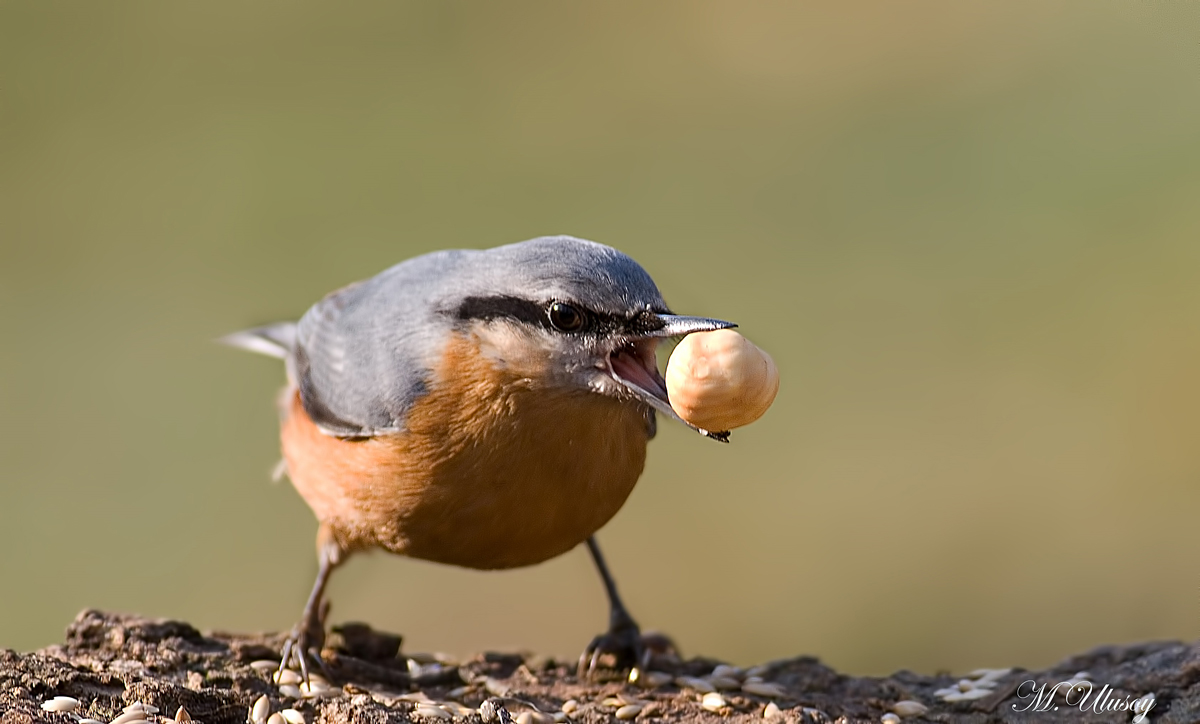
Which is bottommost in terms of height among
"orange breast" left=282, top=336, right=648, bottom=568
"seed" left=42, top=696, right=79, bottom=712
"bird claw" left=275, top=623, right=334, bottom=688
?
"seed" left=42, top=696, right=79, bottom=712

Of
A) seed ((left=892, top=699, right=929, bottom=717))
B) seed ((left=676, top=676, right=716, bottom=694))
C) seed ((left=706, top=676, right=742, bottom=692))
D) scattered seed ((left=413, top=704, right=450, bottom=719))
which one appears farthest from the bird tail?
seed ((left=892, top=699, right=929, bottom=717))

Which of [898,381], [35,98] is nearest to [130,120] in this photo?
[35,98]

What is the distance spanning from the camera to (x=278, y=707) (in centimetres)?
445

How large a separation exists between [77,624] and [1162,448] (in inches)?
295

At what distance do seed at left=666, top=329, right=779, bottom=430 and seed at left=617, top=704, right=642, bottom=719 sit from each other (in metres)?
1.29

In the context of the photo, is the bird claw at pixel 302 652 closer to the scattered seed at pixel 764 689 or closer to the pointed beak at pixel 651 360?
the scattered seed at pixel 764 689

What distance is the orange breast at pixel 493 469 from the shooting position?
457 cm

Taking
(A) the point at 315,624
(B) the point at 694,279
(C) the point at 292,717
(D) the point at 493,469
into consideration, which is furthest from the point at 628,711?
(B) the point at 694,279

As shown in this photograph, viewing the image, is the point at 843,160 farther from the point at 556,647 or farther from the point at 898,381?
the point at 556,647

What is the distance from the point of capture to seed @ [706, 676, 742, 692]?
507cm

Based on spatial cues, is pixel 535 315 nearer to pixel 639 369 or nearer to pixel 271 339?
pixel 639 369

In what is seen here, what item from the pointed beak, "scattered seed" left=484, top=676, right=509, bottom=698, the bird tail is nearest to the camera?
the pointed beak

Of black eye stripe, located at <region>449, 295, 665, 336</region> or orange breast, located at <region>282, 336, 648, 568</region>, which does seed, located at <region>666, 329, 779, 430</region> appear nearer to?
black eye stripe, located at <region>449, 295, 665, 336</region>

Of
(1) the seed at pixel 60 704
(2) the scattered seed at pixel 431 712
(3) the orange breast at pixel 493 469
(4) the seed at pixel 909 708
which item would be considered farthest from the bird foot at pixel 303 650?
(4) the seed at pixel 909 708
